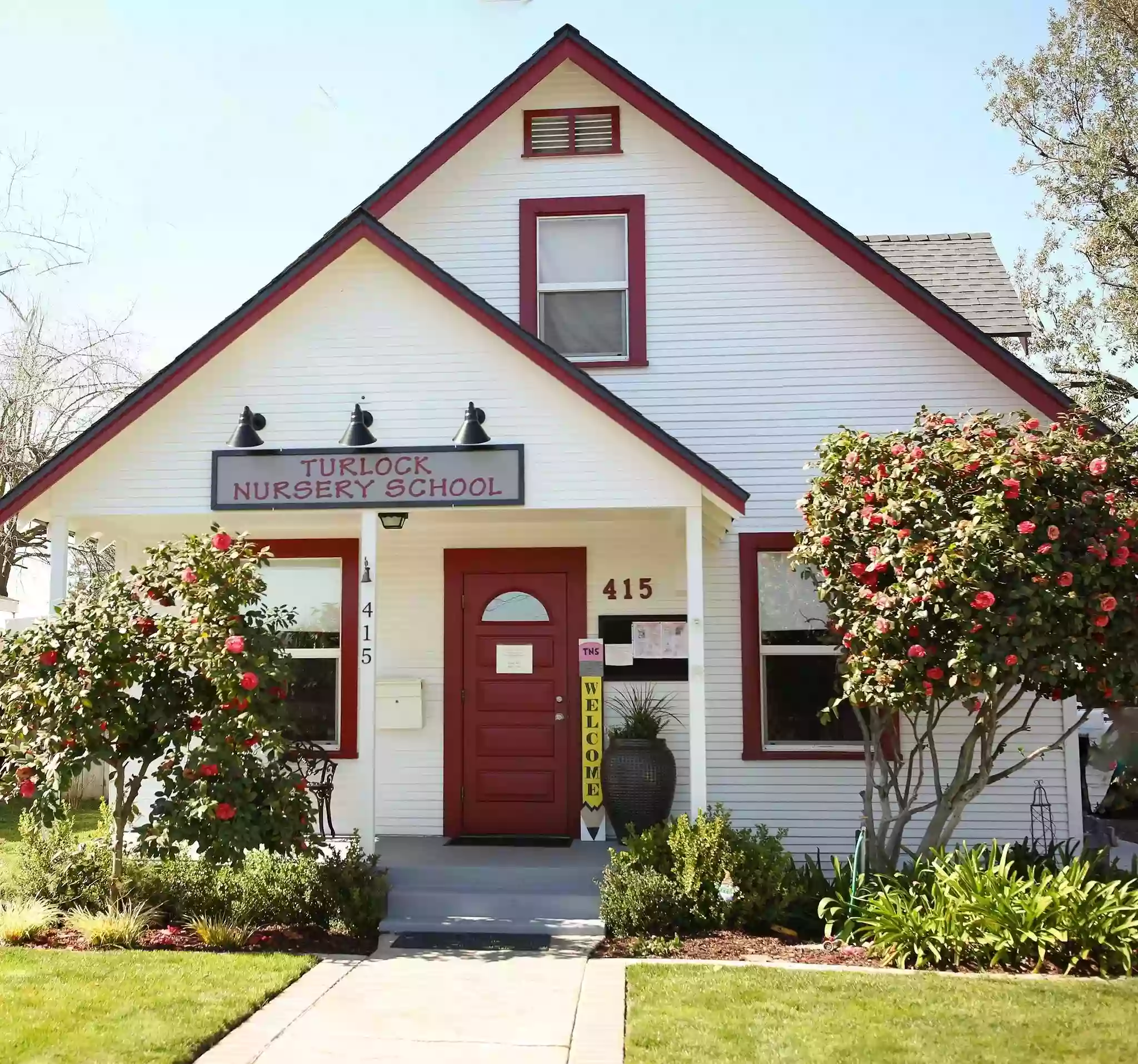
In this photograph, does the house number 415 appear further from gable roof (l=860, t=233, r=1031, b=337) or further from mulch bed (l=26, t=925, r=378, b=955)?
gable roof (l=860, t=233, r=1031, b=337)

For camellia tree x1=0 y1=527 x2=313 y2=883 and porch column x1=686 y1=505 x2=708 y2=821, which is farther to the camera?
porch column x1=686 y1=505 x2=708 y2=821

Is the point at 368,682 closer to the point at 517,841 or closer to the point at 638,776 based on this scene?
the point at 517,841

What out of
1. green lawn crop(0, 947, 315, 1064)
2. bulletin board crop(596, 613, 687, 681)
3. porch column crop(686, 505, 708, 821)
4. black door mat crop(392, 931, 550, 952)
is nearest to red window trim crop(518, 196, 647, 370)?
bulletin board crop(596, 613, 687, 681)

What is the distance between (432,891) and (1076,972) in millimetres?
4351

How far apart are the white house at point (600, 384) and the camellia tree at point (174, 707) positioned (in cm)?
129

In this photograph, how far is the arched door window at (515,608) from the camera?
1077 cm

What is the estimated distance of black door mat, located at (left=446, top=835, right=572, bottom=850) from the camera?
391 inches

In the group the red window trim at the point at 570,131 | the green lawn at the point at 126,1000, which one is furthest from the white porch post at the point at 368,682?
the red window trim at the point at 570,131

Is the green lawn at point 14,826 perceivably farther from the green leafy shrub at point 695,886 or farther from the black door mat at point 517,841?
the green leafy shrub at point 695,886

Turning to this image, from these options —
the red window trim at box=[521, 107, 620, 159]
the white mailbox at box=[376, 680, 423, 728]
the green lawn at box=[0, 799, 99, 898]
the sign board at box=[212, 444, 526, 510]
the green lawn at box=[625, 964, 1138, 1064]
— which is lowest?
the green lawn at box=[625, 964, 1138, 1064]

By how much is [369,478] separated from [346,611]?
7.48 ft

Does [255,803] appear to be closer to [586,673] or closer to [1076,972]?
[586,673]

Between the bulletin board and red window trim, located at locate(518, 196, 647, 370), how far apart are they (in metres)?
2.32

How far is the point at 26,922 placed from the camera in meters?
7.55
